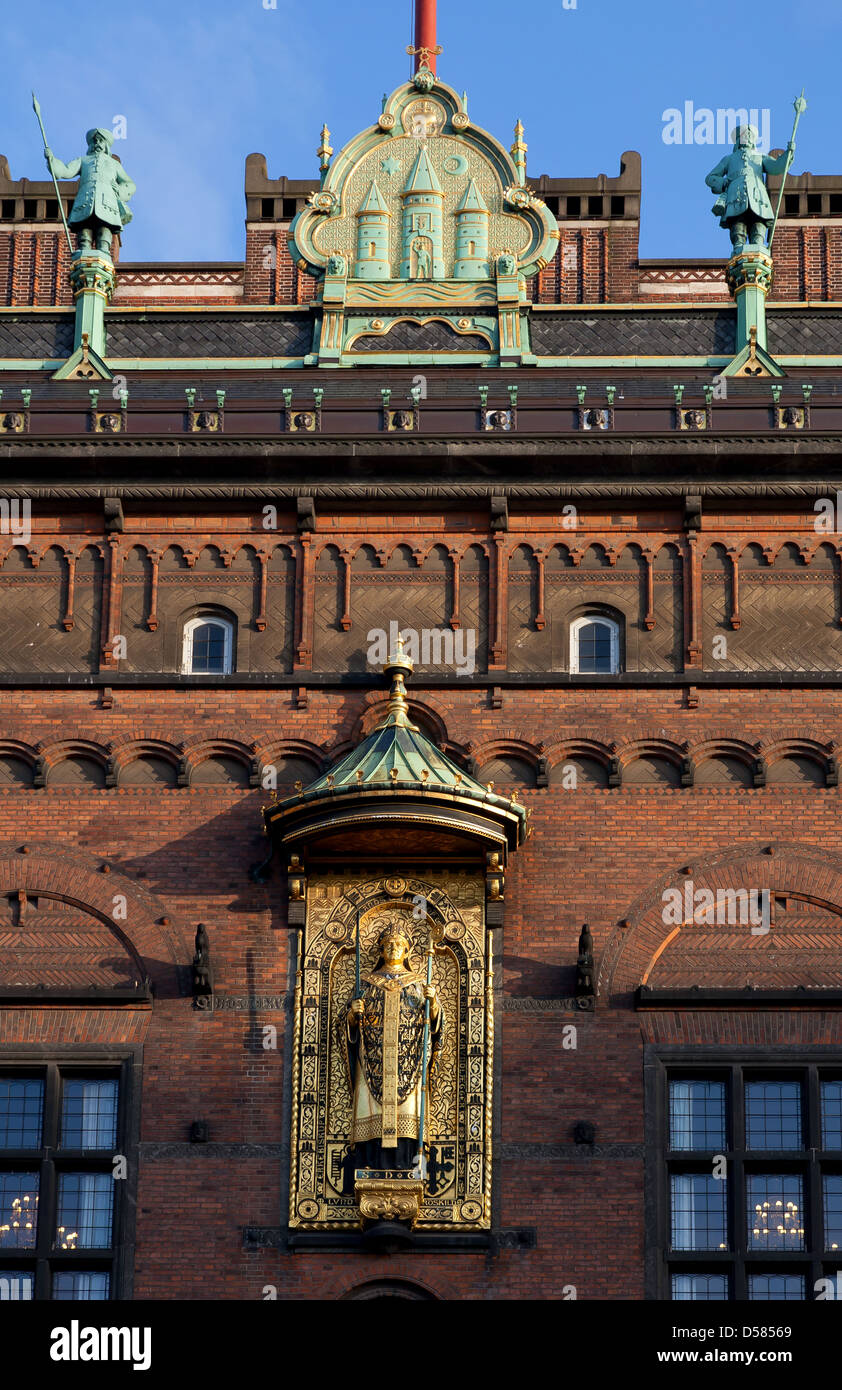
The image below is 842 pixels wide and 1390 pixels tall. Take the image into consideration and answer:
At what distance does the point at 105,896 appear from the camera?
30.9 meters

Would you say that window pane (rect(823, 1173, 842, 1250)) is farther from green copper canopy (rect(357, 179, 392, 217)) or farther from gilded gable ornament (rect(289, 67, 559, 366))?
green copper canopy (rect(357, 179, 392, 217))

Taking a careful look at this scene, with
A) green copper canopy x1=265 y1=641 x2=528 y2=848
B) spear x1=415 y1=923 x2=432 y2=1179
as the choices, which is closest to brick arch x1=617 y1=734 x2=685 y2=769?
green copper canopy x1=265 y1=641 x2=528 y2=848

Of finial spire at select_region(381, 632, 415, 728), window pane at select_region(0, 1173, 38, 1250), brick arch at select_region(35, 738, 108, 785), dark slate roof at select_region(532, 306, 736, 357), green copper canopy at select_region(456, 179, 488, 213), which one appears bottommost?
window pane at select_region(0, 1173, 38, 1250)

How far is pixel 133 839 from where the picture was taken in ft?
103

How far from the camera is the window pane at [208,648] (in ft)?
106

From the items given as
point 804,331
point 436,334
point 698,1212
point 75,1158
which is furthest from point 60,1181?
point 804,331

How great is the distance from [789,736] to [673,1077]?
4.04 m

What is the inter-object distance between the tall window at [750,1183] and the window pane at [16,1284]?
6.16m

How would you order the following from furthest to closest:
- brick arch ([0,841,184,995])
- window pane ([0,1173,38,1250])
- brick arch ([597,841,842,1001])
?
1. brick arch ([0,841,184,995])
2. brick arch ([597,841,842,1001])
3. window pane ([0,1173,38,1250])

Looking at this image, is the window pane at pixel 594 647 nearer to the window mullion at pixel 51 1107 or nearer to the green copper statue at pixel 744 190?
the green copper statue at pixel 744 190

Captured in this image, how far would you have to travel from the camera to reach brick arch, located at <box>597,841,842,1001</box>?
99.7ft

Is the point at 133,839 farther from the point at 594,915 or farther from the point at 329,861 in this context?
the point at 594,915

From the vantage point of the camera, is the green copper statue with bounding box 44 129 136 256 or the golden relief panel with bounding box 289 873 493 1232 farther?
the green copper statue with bounding box 44 129 136 256

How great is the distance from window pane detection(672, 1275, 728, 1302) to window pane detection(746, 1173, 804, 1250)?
0.48m
